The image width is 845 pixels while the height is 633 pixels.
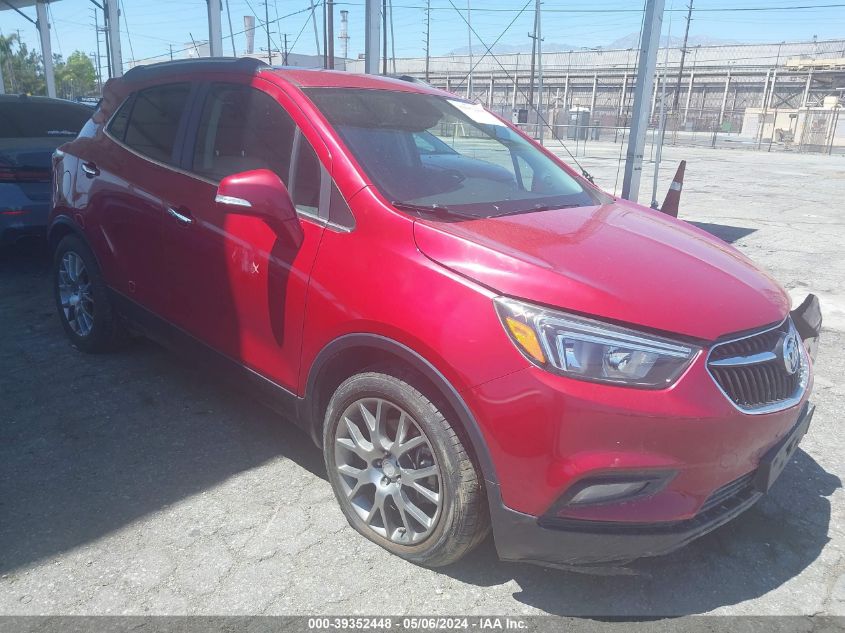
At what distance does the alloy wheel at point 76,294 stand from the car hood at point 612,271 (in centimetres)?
284

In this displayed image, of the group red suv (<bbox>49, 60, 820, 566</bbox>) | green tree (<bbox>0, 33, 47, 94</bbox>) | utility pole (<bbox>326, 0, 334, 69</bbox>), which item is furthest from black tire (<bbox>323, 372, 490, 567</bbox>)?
green tree (<bbox>0, 33, 47, 94</bbox>)

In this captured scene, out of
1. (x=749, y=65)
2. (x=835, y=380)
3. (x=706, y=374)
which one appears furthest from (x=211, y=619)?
(x=749, y=65)

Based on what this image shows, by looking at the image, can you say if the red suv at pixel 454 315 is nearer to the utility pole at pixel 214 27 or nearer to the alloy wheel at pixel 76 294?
the alloy wheel at pixel 76 294

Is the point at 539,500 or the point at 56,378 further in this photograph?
the point at 56,378

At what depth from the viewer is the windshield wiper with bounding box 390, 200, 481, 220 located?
2.56 metres

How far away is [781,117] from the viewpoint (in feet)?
167

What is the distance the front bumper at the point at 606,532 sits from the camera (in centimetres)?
207

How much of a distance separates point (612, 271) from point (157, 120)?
8.87ft

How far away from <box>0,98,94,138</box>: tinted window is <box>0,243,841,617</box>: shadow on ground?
2.73m

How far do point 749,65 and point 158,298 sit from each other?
248 feet

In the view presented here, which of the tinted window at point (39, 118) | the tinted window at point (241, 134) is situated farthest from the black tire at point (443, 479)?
the tinted window at point (39, 118)

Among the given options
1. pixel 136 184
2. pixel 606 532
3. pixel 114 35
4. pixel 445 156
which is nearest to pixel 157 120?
pixel 136 184

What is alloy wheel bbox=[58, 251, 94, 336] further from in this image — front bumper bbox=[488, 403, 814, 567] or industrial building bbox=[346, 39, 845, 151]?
industrial building bbox=[346, 39, 845, 151]

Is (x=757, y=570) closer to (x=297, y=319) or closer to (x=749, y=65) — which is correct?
(x=297, y=319)
